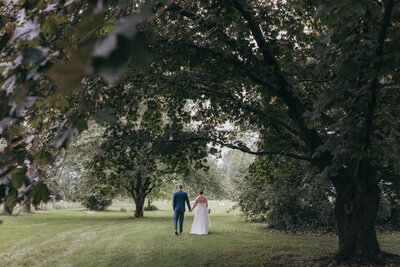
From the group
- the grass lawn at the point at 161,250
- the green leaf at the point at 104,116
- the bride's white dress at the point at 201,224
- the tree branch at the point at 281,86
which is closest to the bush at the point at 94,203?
the grass lawn at the point at 161,250

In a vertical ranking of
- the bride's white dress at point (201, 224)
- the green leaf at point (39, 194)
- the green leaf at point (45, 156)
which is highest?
the green leaf at point (45, 156)

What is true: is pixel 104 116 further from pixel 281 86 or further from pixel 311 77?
pixel 311 77

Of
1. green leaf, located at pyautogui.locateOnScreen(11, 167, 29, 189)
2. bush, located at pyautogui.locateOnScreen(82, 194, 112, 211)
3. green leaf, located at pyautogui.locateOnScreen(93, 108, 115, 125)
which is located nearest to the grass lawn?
green leaf, located at pyautogui.locateOnScreen(11, 167, 29, 189)

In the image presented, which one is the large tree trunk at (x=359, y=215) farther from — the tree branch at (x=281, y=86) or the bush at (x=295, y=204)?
the bush at (x=295, y=204)

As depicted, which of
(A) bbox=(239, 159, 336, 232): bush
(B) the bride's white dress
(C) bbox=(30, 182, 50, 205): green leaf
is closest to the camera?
(C) bbox=(30, 182, 50, 205): green leaf

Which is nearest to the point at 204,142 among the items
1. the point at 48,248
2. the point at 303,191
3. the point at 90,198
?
the point at 48,248

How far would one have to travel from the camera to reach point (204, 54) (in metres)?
5.30

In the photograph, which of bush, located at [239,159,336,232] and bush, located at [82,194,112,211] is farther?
bush, located at [82,194,112,211]

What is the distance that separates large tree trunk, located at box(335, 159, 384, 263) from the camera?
20.2 ft

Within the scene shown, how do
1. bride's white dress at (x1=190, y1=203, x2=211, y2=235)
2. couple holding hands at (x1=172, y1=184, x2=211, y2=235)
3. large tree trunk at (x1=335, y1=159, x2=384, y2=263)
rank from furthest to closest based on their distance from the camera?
bride's white dress at (x1=190, y1=203, x2=211, y2=235), couple holding hands at (x1=172, y1=184, x2=211, y2=235), large tree trunk at (x1=335, y1=159, x2=384, y2=263)

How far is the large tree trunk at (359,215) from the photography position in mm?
6164

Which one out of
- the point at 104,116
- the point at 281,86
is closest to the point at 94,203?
the point at 281,86

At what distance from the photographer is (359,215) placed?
6.22m

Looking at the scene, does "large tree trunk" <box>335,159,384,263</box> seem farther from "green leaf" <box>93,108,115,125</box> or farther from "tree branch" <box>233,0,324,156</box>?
"green leaf" <box>93,108,115,125</box>
